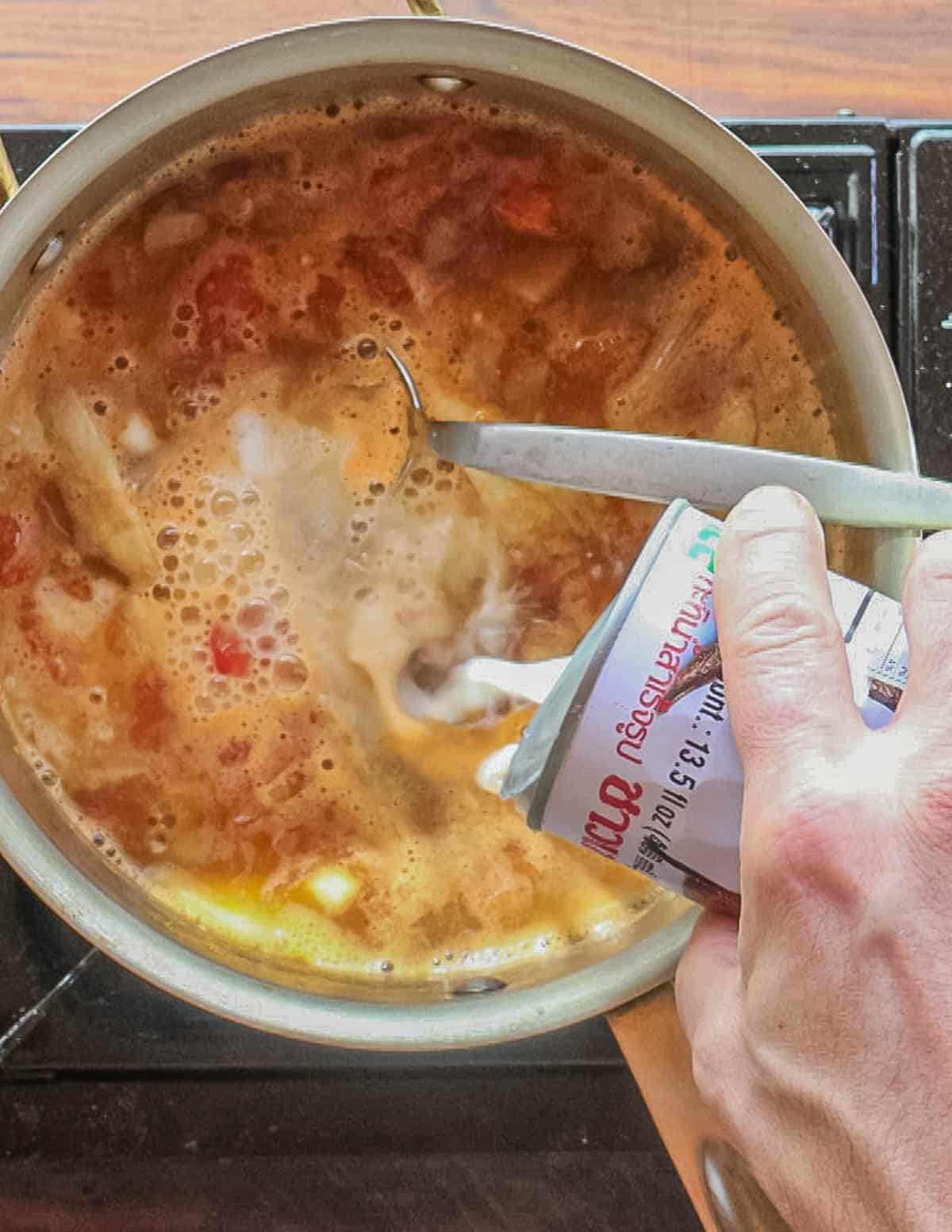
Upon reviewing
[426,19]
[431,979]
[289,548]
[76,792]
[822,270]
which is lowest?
[431,979]

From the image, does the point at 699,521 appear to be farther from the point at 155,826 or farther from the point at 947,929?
the point at 155,826

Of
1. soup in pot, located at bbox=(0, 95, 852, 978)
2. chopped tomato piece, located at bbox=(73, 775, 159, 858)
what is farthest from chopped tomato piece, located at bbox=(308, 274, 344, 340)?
chopped tomato piece, located at bbox=(73, 775, 159, 858)

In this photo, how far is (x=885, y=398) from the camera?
0.60 m

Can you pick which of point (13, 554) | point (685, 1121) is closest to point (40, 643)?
point (13, 554)

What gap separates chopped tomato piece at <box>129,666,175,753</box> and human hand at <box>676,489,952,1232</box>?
0.34m

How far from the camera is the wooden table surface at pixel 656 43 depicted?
73 cm

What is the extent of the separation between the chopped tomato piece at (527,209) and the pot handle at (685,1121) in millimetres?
407

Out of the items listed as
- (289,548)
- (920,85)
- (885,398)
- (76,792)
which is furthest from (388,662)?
(920,85)

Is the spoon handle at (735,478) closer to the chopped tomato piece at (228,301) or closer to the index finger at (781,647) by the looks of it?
the index finger at (781,647)

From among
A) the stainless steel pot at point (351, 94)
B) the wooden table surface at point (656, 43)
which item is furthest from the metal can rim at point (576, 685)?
the wooden table surface at point (656, 43)

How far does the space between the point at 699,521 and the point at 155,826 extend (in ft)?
1.18

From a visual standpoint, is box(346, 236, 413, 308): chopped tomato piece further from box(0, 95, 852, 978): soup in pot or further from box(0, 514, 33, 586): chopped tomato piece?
box(0, 514, 33, 586): chopped tomato piece

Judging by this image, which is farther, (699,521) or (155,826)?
(155,826)

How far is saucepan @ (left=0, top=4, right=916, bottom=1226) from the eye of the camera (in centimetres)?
58
